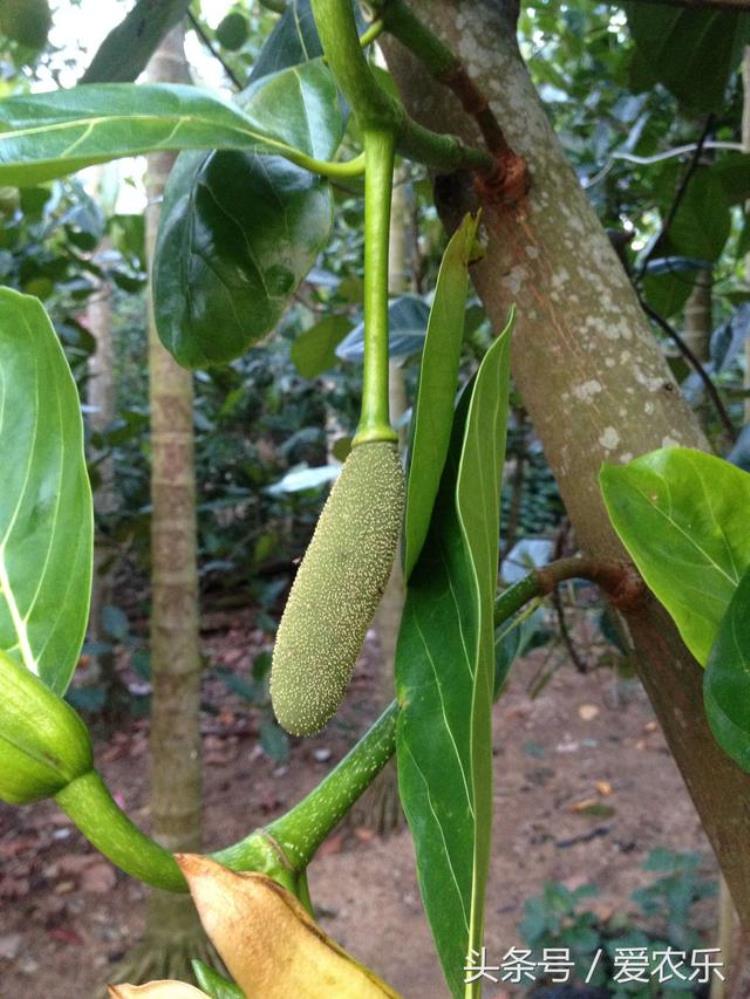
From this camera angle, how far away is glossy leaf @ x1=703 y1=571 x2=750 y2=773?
324 millimetres

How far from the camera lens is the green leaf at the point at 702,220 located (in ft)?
3.22

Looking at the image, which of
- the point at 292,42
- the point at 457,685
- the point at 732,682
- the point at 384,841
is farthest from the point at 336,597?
the point at 384,841

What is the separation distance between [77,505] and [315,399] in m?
2.98

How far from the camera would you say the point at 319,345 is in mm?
1359

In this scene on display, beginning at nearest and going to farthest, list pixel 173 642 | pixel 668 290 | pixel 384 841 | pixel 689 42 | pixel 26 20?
pixel 689 42 < pixel 26 20 < pixel 668 290 < pixel 173 642 < pixel 384 841

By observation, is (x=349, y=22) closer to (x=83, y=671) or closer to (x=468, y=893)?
(x=468, y=893)

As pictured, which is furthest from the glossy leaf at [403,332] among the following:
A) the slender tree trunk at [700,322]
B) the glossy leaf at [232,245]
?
the glossy leaf at [232,245]

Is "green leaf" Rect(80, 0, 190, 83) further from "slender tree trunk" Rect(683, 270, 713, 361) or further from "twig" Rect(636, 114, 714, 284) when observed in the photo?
"slender tree trunk" Rect(683, 270, 713, 361)

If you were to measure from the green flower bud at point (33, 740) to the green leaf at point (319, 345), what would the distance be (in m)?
1.08

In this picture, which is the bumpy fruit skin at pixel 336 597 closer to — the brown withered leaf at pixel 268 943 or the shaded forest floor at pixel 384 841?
the brown withered leaf at pixel 268 943

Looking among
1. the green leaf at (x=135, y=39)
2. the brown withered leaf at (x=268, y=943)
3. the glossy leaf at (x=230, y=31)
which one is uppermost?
the glossy leaf at (x=230, y=31)

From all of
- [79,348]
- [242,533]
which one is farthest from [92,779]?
[242,533]

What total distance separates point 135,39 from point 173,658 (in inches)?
40.2

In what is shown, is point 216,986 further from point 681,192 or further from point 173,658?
point 173,658
